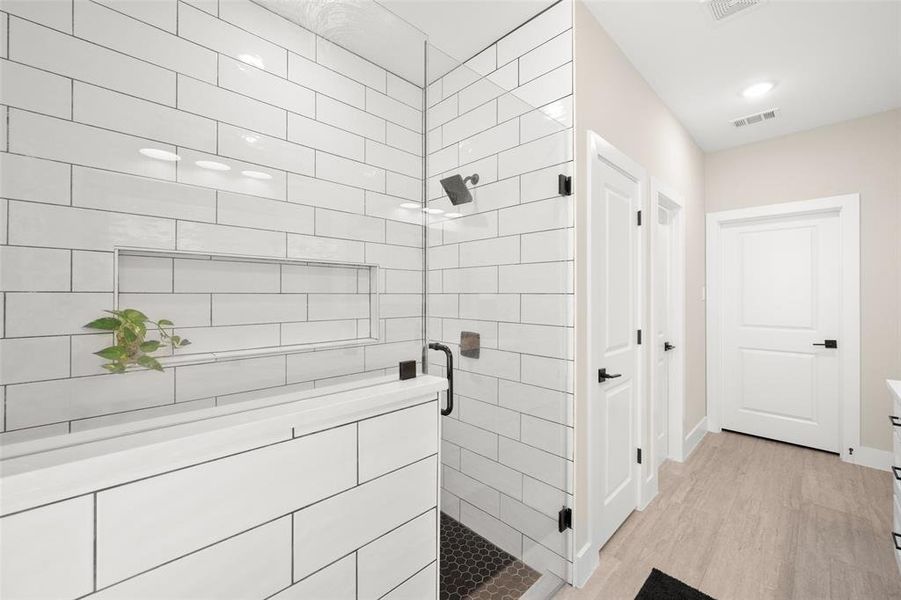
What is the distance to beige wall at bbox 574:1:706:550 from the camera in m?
1.68

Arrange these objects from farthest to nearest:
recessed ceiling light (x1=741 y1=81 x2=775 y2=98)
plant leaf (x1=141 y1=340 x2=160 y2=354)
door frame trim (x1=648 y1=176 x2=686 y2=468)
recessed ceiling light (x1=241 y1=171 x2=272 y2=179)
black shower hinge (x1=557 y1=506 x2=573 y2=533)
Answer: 1. door frame trim (x1=648 y1=176 x2=686 y2=468)
2. recessed ceiling light (x1=741 y1=81 x2=775 y2=98)
3. black shower hinge (x1=557 y1=506 x2=573 y2=533)
4. recessed ceiling light (x1=241 y1=171 x2=272 y2=179)
5. plant leaf (x1=141 y1=340 x2=160 y2=354)

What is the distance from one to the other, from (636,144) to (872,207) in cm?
213

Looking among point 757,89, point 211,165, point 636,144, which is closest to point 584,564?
point 211,165

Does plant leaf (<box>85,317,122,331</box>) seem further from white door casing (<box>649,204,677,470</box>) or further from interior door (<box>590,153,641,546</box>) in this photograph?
white door casing (<box>649,204,677,470</box>)

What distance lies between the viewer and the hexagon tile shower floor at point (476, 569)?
1127 mm

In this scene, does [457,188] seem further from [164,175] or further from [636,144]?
[636,144]

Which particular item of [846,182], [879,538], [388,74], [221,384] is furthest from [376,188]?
[846,182]

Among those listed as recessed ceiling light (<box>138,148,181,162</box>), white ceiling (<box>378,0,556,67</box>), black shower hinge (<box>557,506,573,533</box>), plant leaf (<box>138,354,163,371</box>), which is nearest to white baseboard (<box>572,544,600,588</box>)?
black shower hinge (<box>557,506,573,533</box>)

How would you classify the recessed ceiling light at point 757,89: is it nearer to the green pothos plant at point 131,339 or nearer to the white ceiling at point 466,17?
the white ceiling at point 466,17

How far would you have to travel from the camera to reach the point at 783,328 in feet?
10.7

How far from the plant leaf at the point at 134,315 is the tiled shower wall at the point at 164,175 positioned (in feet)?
0.09

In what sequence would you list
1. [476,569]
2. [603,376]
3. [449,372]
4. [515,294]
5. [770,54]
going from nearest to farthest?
[449,372] < [476,569] < [515,294] < [603,376] < [770,54]

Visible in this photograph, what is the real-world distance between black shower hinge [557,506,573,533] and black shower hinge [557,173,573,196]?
1393mm

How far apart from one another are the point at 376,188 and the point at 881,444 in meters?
4.09
